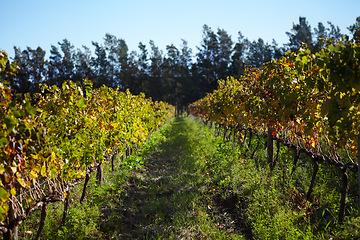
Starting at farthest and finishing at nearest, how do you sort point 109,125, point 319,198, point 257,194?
point 109,125 → point 257,194 → point 319,198

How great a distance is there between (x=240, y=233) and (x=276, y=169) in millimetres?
2228

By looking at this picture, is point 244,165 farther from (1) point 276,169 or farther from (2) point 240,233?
(2) point 240,233

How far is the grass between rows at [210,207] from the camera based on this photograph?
3855mm

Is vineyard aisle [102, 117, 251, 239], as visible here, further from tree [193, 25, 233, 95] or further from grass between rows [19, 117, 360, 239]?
tree [193, 25, 233, 95]

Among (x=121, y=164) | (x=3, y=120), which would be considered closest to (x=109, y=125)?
(x=121, y=164)

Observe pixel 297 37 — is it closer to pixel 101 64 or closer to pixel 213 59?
pixel 213 59

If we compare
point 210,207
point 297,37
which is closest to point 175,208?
point 210,207

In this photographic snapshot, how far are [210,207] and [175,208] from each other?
613 millimetres

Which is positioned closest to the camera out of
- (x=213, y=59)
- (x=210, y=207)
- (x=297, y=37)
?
(x=210, y=207)

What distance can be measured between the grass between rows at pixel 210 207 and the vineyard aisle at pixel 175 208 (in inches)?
0.6

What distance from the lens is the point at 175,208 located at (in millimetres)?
5008

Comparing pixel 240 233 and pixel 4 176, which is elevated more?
pixel 4 176

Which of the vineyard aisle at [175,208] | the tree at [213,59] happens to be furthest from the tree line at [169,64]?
the vineyard aisle at [175,208]

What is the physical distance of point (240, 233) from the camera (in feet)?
13.3
